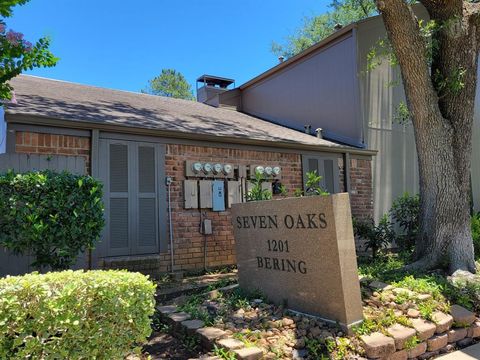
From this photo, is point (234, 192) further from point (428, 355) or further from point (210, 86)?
point (210, 86)

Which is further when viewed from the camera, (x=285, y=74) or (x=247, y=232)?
(x=285, y=74)

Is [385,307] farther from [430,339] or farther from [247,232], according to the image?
[247,232]

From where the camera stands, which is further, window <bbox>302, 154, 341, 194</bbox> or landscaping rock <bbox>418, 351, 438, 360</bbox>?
window <bbox>302, 154, 341, 194</bbox>

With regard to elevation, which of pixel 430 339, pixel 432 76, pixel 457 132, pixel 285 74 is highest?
pixel 285 74

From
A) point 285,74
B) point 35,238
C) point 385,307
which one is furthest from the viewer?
point 285,74

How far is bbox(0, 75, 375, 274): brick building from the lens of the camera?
649 cm

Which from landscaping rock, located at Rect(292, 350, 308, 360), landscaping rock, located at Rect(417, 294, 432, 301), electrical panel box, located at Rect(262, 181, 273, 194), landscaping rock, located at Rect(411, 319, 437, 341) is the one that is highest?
electrical panel box, located at Rect(262, 181, 273, 194)

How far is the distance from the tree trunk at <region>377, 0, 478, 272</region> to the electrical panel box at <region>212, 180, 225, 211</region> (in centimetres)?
358

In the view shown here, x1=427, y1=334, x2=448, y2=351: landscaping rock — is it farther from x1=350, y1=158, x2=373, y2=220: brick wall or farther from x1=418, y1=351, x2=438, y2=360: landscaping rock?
x1=350, y1=158, x2=373, y2=220: brick wall

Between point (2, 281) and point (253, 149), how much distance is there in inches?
248

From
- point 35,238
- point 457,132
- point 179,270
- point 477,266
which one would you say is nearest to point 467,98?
point 457,132

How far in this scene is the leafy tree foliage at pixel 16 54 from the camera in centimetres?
472

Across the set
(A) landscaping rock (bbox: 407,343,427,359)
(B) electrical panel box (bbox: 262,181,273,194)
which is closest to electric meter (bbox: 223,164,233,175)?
(B) electrical panel box (bbox: 262,181,273,194)

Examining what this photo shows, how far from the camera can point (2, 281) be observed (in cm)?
268
